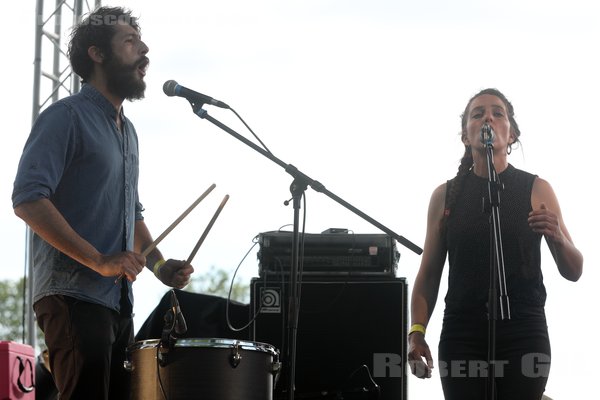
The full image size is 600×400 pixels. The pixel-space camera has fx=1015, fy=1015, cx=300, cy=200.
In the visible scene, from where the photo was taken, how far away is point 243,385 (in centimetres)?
332

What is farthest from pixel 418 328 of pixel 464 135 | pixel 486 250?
pixel 464 135

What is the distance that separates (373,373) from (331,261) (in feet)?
1.75

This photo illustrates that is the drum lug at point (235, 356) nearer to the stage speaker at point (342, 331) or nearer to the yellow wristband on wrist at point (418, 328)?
the yellow wristband on wrist at point (418, 328)

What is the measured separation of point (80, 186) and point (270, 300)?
5.43ft

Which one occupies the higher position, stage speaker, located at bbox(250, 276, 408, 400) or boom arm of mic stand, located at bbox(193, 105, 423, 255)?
boom arm of mic stand, located at bbox(193, 105, 423, 255)

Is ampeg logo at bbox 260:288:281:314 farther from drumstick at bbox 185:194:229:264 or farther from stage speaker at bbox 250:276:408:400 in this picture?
drumstick at bbox 185:194:229:264

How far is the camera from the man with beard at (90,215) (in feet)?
9.55

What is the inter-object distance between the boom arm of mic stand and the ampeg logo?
109 centimetres

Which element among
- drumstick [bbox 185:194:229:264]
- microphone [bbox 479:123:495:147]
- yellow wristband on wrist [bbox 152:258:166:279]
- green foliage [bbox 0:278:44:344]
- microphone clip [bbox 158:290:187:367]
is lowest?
green foliage [bbox 0:278:44:344]

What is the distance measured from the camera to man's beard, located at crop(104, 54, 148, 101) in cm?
333

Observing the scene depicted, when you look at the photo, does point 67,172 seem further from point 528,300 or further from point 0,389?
point 528,300

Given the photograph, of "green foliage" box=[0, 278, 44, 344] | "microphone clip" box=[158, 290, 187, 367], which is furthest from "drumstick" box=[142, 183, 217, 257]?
"green foliage" box=[0, 278, 44, 344]

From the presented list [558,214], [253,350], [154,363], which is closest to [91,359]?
[154,363]

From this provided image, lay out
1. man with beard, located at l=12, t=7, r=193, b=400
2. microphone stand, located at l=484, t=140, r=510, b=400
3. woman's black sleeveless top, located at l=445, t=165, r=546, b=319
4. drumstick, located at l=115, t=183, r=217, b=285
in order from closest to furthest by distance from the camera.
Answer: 1. man with beard, located at l=12, t=7, r=193, b=400
2. microphone stand, located at l=484, t=140, r=510, b=400
3. drumstick, located at l=115, t=183, r=217, b=285
4. woman's black sleeveless top, located at l=445, t=165, r=546, b=319
